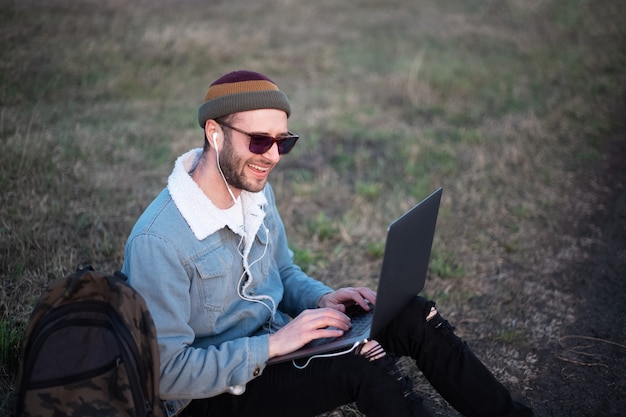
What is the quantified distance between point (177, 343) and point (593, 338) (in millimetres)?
3030

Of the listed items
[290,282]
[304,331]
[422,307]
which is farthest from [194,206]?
[422,307]

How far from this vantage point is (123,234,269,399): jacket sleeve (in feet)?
7.32

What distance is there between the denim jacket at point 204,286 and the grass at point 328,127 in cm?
136

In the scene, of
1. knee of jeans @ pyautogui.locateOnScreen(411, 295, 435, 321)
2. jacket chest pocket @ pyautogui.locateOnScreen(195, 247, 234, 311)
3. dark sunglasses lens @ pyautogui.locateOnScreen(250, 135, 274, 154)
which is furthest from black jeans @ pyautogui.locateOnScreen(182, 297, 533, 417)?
dark sunglasses lens @ pyautogui.locateOnScreen(250, 135, 274, 154)

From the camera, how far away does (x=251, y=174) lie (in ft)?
8.68

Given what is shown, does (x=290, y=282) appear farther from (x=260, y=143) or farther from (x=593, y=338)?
(x=593, y=338)

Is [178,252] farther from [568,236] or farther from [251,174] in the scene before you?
[568,236]

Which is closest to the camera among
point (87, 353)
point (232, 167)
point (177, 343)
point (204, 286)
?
point (87, 353)

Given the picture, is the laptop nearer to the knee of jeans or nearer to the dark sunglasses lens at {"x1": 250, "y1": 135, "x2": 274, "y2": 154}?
the knee of jeans

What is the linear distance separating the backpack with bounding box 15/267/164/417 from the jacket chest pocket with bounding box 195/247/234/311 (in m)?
0.44

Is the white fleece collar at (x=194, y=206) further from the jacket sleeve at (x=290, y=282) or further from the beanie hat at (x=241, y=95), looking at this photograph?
the jacket sleeve at (x=290, y=282)

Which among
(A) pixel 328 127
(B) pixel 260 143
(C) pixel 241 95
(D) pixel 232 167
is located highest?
(C) pixel 241 95

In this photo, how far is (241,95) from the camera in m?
2.53

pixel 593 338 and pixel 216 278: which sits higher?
pixel 216 278
